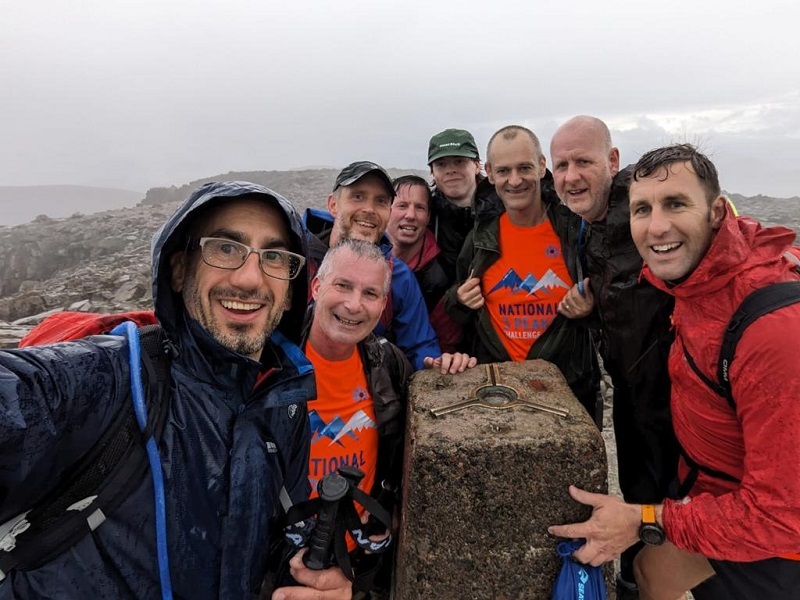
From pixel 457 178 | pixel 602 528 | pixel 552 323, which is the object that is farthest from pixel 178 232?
pixel 457 178

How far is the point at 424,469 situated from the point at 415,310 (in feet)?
6.13

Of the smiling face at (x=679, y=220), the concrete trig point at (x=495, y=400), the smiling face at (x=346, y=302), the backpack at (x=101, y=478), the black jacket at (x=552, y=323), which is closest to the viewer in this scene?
the backpack at (x=101, y=478)

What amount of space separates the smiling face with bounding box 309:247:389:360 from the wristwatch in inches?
69.3

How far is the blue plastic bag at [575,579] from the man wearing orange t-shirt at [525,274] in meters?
1.86

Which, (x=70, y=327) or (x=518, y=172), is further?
(x=518, y=172)

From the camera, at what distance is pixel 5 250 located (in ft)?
70.5

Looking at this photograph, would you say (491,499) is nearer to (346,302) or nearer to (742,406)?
(742,406)

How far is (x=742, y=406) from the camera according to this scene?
2.02 metres

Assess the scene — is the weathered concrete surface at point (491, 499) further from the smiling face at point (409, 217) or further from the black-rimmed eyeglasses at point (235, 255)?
the smiling face at point (409, 217)

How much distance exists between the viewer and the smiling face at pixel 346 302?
2.90m

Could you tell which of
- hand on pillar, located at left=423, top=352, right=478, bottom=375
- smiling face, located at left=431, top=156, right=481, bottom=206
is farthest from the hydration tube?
smiling face, located at left=431, top=156, right=481, bottom=206

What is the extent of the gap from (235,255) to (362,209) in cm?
231

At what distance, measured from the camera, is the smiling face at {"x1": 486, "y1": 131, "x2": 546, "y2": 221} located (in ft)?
12.9

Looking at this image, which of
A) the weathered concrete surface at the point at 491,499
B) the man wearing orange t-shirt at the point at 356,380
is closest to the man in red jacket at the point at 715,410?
the weathered concrete surface at the point at 491,499
